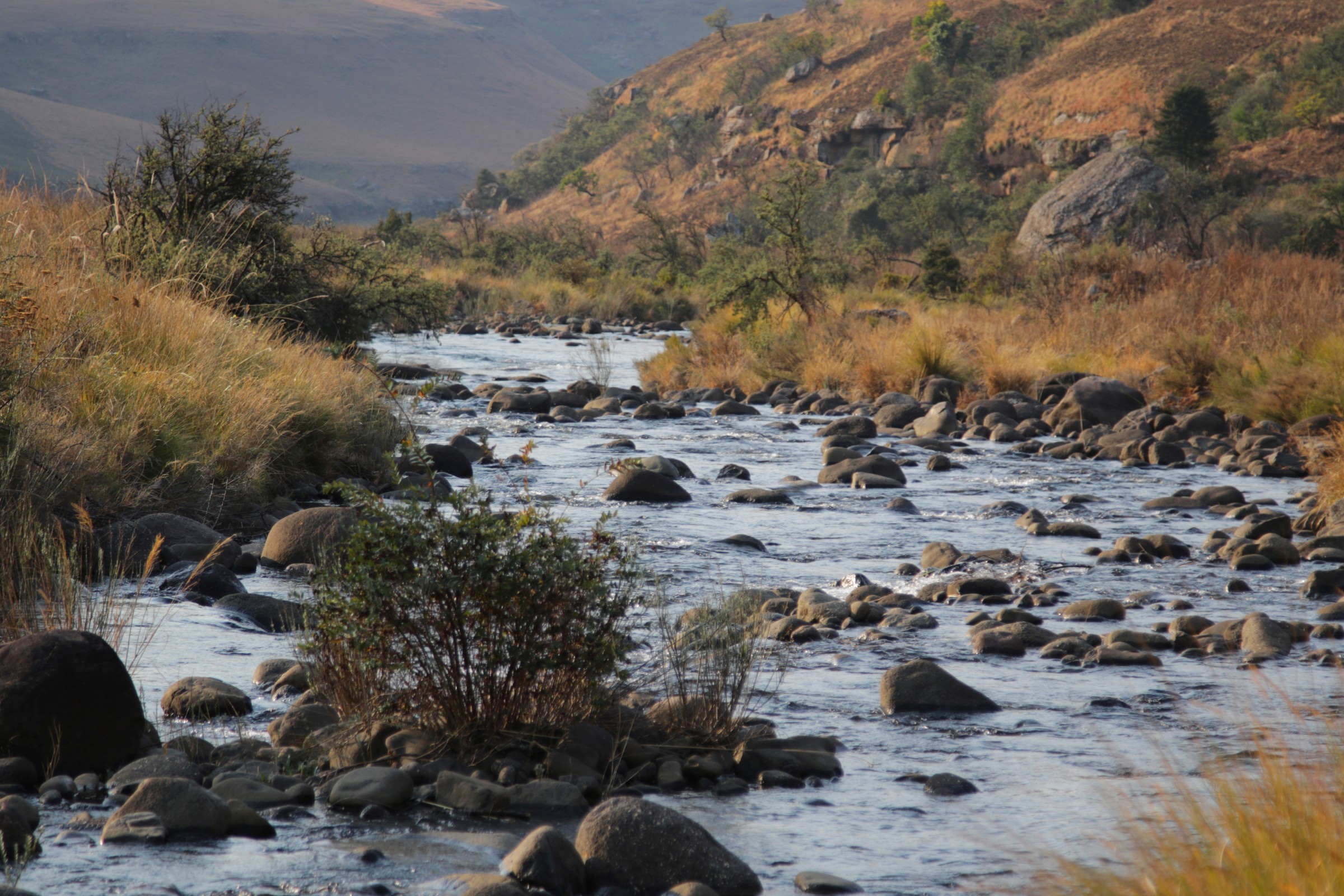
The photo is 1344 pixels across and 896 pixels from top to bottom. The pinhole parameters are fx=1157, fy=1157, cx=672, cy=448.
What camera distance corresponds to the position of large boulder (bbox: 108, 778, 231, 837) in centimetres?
300

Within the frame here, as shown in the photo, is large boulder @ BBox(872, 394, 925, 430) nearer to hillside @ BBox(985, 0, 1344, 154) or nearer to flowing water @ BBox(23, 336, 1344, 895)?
flowing water @ BBox(23, 336, 1344, 895)

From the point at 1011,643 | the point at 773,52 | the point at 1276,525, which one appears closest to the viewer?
the point at 1011,643

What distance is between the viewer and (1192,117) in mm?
37344

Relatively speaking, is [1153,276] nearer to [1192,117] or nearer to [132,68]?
[1192,117]

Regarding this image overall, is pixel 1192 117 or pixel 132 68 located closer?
pixel 1192 117

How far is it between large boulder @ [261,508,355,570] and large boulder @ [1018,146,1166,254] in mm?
26989

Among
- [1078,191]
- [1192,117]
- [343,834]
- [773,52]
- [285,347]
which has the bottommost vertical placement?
[343,834]

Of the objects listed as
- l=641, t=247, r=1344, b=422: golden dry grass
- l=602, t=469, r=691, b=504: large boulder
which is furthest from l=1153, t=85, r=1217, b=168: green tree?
l=602, t=469, r=691, b=504: large boulder

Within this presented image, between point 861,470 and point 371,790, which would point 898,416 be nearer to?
point 861,470

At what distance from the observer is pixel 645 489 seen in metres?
8.85

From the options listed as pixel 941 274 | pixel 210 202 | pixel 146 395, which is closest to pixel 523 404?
pixel 210 202

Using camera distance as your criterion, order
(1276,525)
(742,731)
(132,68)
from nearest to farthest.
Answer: (742,731) → (1276,525) → (132,68)

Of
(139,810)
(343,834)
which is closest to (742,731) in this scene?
(343,834)

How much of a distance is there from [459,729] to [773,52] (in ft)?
267
